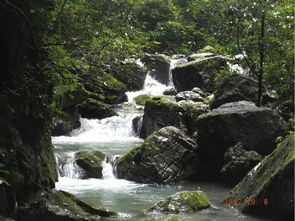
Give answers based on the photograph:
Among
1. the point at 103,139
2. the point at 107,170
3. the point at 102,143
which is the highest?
the point at 103,139

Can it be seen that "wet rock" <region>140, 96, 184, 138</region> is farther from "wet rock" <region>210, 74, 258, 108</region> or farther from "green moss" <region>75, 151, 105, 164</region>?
"green moss" <region>75, 151, 105, 164</region>

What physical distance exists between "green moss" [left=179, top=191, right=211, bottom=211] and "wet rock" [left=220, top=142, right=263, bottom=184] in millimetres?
2953

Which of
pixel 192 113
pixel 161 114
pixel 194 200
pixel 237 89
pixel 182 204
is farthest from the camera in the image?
pixel 161 114

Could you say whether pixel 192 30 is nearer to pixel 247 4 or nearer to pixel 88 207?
pixel 247 4

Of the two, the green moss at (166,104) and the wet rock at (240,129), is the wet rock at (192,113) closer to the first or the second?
the green moss at (166,104)

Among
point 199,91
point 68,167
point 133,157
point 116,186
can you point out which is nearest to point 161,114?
point 199,91

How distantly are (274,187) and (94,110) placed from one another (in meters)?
15.6

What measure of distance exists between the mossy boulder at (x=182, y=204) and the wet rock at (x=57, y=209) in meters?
1.38

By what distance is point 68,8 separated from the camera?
644cm

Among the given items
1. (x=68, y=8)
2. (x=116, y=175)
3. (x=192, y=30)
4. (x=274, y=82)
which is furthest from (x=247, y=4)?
(x=192, y=30)

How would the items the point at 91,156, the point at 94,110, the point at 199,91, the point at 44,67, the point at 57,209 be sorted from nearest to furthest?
the point at 44,67, the point at 57,209, the point at 91,156, the point at 199,91, the point at 94,110

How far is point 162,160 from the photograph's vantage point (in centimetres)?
1231

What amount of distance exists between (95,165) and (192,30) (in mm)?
23859
